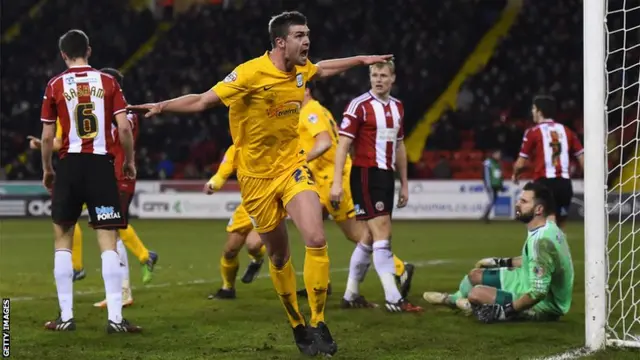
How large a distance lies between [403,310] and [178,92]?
21.4m

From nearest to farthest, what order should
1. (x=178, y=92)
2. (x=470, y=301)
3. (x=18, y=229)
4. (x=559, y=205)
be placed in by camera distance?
1. (x=470, y=301)
2. (x=559, y=205)
3. (x=18, y=229)
4. (x=178, y=92)

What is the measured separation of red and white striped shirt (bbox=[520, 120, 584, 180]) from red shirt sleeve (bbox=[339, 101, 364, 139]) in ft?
11.3

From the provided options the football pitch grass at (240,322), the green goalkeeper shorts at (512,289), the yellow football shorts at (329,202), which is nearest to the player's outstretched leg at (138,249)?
the football pitch grass at (240,322)

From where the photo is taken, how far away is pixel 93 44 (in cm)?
2983

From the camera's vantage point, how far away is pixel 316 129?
9.12m

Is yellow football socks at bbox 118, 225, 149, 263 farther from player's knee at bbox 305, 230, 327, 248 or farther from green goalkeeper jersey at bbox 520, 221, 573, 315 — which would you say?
green goalkeeper jersey at bbox 520, 221, 573, 315

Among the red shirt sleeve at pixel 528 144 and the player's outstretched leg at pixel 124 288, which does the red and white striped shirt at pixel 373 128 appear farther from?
the red shirt sleeve at pixel 528 144

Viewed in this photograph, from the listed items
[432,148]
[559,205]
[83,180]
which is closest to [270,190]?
[83,180]

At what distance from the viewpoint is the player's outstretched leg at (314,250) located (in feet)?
20.7

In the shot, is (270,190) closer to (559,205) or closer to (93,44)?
(559,205)

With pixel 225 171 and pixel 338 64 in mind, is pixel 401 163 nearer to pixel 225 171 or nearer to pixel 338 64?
pixel 225 171

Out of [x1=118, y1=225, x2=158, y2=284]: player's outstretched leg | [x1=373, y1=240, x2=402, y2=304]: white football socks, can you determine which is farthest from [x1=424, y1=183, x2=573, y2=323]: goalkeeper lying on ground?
[x1=118, y1=225, x2=158, y2=284]: player's outstretched leg

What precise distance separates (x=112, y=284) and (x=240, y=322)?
3.56 feet

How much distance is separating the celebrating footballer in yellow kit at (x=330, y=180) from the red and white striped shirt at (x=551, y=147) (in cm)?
263
